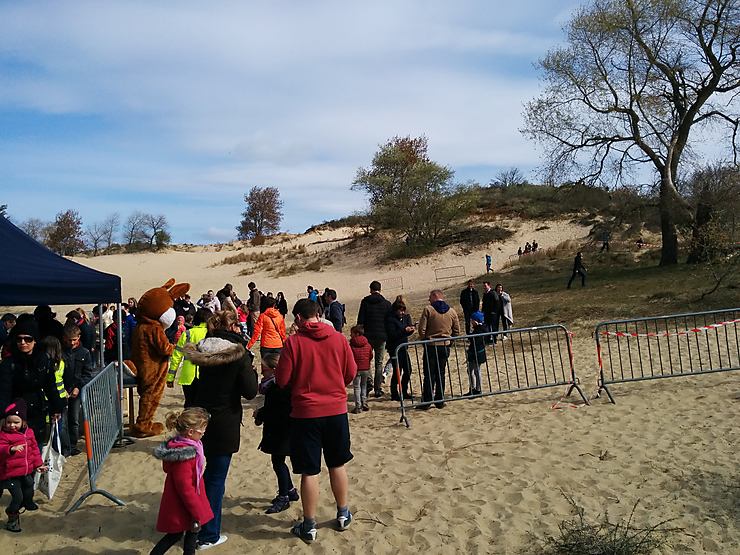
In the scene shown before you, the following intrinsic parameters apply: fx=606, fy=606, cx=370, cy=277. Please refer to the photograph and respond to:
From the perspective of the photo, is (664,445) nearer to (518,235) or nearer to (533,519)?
(533,519)

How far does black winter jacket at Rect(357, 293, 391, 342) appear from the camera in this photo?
9.52 m

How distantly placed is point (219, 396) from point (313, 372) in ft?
2.51

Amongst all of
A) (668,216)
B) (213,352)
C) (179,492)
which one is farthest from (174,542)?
(668,216)

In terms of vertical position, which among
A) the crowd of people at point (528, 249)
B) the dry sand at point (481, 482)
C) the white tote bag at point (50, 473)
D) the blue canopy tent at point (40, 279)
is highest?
the crowd of people at point (528, 249)

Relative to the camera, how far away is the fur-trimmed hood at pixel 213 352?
466cm

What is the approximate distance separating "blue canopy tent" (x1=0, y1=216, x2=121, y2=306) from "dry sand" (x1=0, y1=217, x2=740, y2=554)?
1957mm

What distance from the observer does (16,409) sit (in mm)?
5320

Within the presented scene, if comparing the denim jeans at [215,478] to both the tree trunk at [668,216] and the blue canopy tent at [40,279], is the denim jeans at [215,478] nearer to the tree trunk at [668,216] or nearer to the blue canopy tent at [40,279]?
the blue canopy tent at [40,279]

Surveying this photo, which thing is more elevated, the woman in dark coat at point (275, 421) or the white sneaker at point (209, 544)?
the woman in dark coat at point (275, 421)

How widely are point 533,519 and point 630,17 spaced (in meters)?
26.3

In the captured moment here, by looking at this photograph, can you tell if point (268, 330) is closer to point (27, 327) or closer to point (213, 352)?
point (27, 327)

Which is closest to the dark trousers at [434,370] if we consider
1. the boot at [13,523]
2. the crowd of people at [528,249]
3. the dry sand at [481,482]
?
the dry sand at [481,482]

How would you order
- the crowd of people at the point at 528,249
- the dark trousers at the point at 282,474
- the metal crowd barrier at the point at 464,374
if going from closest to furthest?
the dark trousers at the point at 282,474 < the metal crowd barrier at the point at 464,374 < the crowd of people at the point at 528,249

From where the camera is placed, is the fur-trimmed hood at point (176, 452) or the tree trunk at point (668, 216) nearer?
the fur-trimmed hood at point (176, 452)
